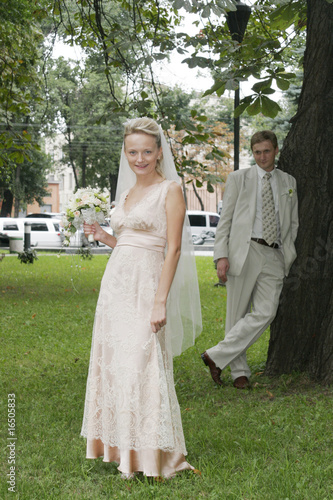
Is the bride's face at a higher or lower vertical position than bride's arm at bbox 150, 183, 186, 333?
higher

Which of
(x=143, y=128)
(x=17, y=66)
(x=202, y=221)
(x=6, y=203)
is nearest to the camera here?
(x=143, y=128)

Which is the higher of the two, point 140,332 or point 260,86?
point 260,86

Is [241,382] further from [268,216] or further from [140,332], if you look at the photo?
[140,332]

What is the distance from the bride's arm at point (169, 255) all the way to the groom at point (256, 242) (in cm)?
210

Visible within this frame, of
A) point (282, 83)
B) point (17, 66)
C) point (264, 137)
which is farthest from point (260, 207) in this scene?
point (17, 66)

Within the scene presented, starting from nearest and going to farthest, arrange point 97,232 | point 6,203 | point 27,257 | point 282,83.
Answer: point 97,232
point 282,83
point 27,257
point 6,203

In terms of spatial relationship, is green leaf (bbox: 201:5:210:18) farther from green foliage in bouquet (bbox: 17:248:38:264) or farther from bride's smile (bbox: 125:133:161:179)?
green foliage in bouquet (bbox: 17:248:38:264)

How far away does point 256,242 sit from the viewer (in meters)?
5.97

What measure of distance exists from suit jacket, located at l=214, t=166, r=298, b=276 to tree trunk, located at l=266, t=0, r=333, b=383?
0.25 m

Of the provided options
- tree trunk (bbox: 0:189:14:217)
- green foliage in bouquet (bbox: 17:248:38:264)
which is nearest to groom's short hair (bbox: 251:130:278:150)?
green foliage in bouquet (bbox: 17:248:38:264)

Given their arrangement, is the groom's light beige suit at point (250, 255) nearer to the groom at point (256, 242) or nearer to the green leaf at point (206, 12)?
the groom at point (256, 242)

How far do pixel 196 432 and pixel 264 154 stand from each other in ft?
8.35

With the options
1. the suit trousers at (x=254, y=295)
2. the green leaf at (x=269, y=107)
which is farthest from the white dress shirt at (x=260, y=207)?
the green leaf at (x=269, y=107)

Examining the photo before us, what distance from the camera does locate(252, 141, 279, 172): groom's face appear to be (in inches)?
233
